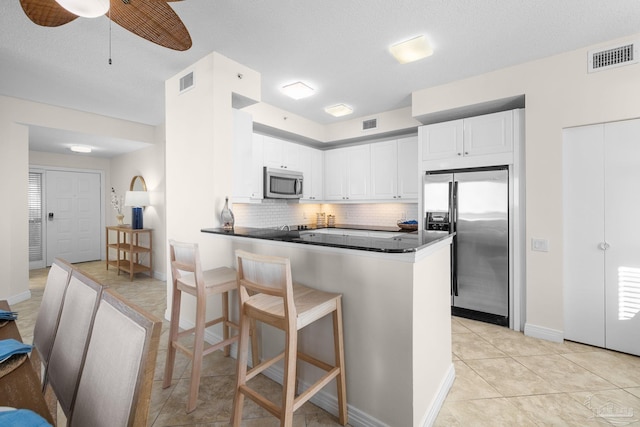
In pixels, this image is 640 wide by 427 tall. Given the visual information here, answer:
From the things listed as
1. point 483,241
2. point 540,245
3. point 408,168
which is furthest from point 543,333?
point 408,168

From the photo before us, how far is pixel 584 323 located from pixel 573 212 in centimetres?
104

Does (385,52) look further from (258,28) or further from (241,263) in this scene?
(241,263)

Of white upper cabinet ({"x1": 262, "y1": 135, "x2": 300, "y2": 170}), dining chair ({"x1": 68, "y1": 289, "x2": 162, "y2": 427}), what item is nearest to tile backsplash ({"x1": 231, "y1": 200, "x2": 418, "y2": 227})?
white upper cabinet ({"x1": 262, "y1": 135, "x2": 300, "y2": 170})

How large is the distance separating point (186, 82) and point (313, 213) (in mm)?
3115

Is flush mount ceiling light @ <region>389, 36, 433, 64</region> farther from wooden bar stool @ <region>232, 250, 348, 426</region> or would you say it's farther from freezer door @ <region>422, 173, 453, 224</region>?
wooden bar stool @ <region>232, 250, 348, 426</region>

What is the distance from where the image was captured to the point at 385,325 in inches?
63.0

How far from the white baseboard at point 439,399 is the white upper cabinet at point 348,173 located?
3017 mm

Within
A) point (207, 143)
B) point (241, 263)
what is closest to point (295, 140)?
point (207, 143)

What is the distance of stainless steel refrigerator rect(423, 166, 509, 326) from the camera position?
3.08 meters

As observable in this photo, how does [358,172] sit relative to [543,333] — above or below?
above

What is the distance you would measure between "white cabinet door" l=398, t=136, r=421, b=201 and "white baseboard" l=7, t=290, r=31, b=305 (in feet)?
18.0

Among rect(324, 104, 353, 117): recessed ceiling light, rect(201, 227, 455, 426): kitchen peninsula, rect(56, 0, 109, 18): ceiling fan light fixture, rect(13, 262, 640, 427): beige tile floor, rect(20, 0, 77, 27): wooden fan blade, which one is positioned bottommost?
rect(13, 262, 640, 427): beige tile floor

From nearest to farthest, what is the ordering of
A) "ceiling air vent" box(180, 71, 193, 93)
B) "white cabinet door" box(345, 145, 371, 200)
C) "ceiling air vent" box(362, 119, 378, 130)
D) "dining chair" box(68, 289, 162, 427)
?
1. "dining chair" box(68, 289, 162, 427)
2. "ceiling air vent" box(180, 71, 193, 93)
3. "ceiling air vent" box(362, 119, 378, 130)
4. "white cabinet door" box(345, 145, 371, 200)

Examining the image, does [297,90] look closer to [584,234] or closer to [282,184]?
[282,184]
